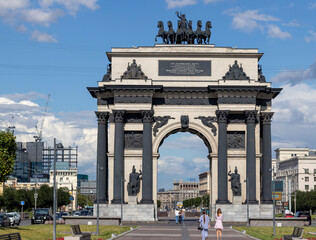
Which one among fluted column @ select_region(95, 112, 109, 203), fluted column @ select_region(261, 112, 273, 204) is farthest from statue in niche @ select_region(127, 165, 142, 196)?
fluted column @ select_region(261, 112, 273, 204)

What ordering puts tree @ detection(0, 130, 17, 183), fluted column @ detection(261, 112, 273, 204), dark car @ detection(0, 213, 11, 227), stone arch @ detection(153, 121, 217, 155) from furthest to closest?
stone arch @ detection(153, 121, 217, 155), fluted column @ detection(261, 112, 273, 204), dark car @ detection(0, 213, 11, 227), tree @ detection(0, 130, 17, 183)

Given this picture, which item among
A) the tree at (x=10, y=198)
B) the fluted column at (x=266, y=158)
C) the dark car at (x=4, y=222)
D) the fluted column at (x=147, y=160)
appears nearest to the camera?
the dark car at (x=4, y=222)

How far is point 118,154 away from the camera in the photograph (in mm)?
76188

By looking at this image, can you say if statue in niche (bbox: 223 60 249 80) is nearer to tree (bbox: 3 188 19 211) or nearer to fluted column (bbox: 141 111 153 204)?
fluted column (bbox: 141 111 153 204)

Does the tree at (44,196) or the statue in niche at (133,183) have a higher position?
the statue in niche at (133,183)

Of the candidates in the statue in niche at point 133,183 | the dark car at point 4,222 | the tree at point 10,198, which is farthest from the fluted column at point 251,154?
the tree at point 10,198

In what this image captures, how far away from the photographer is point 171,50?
79250 millimetres

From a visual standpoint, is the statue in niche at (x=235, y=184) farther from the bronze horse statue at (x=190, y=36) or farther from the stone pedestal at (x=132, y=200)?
the bronze horse statue at (x=190, y=36)

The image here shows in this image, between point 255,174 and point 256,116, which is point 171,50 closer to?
point 256,116

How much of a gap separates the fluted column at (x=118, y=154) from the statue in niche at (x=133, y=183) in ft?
3.89

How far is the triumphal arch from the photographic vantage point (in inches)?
3000

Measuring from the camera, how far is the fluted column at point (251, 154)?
2977 inches

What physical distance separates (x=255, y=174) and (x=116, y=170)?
53.4ft

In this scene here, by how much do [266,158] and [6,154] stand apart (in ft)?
118
